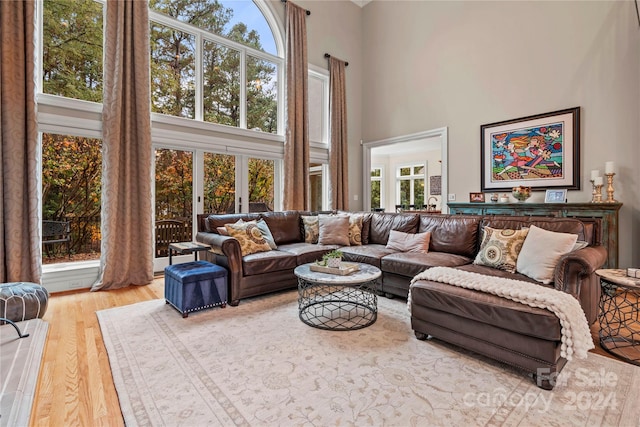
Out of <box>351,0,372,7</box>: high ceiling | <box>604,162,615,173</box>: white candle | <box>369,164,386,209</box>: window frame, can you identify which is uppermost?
<box>351,0,372,7</box>: high ceiling

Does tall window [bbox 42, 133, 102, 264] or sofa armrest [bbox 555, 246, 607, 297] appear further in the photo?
tall window [bbox 42, 133, 102, 264]

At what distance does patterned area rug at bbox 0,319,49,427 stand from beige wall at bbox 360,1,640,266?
5606mm

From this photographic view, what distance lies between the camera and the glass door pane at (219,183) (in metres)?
5.00

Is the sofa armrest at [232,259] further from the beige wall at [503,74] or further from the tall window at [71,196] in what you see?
the beige wall at [503,74]

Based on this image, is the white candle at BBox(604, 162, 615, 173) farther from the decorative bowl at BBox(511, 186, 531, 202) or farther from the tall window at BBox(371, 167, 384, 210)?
the tall window at BBox(371, 167, 384, 210)

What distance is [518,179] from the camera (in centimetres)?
479

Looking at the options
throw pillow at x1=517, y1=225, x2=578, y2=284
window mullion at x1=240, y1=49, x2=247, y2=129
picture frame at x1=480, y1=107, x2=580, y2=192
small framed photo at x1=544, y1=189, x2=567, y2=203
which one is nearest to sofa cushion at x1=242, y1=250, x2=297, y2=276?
throw pillow at x1=517, y1=225, x2=578, y2=284

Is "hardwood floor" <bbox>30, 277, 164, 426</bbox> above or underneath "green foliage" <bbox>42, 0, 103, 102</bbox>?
underneath

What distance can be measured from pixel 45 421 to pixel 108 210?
9.31ft

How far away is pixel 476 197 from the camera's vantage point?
205 inches

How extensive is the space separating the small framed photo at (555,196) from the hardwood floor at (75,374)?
2.26m

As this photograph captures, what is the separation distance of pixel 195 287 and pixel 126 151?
7.29 ft

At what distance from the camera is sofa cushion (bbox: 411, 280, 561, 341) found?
1.77 meters

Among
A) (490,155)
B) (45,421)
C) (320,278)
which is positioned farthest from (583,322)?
(490,155)
